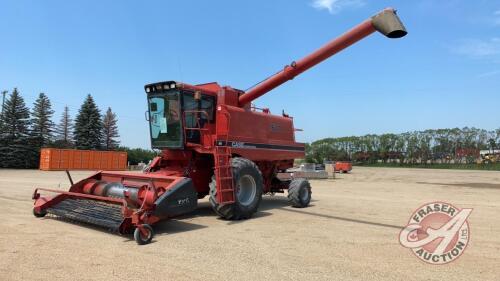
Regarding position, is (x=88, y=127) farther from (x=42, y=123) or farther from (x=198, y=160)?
(x=198, y=160)

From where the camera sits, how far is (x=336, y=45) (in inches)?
377

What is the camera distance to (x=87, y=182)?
33.4 ft

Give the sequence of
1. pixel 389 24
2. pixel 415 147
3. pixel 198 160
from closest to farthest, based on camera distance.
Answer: pixel 389 24, pixel 198 160, pixel 415 147

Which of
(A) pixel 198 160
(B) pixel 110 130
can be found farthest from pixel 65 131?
(A) pixel 198 160

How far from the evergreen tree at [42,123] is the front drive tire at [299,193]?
154ft

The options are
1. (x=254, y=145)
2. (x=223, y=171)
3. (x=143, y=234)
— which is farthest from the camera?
(x=254, y=145)

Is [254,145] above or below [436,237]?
above

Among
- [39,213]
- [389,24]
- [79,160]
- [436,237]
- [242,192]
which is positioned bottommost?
[436,237]

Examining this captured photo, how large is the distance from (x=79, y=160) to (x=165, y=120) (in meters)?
33.7

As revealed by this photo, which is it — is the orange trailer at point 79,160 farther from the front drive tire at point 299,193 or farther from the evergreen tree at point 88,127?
the front drive tire at point 299,193

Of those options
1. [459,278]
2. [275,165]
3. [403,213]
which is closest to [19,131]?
[275,165]

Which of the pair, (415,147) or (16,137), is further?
(415,147)

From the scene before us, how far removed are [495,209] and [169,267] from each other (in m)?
11.2

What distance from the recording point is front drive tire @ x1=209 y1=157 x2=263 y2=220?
9.50 m
